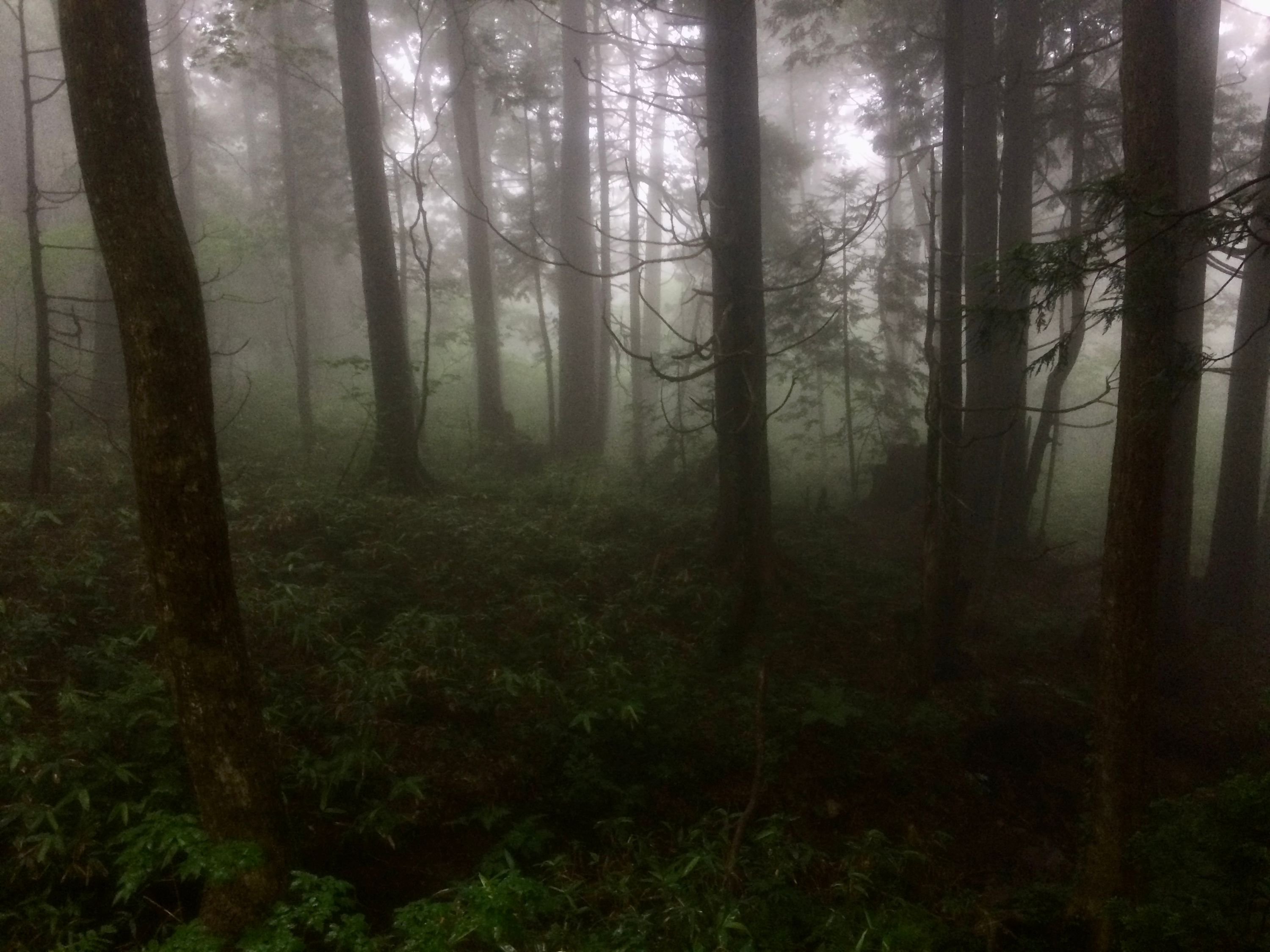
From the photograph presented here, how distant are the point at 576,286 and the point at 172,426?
13835mm

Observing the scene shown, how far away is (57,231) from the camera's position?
1667 cm

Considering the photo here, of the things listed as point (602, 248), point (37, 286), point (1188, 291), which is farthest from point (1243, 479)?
point (37, 286)

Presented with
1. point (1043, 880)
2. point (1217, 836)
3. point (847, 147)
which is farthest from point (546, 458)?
point (847, 147)

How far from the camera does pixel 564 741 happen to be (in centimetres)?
694

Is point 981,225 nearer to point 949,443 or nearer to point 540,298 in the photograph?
point 949,443

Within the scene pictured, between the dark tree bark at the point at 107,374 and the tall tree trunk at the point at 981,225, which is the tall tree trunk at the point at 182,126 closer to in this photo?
the dark tree bark at the point at 107,374

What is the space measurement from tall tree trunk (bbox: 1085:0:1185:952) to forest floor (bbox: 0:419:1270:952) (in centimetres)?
46

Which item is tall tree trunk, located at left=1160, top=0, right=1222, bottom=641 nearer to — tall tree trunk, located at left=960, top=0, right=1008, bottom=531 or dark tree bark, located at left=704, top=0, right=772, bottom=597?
tall tree trunk, located at left=960, top=0, right=1008, bottom=531

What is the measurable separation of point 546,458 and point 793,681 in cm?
940

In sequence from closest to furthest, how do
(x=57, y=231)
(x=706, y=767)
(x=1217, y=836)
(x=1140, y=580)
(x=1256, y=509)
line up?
(x=1217, y=836) < (x=1140, y=580) < (x=706, y=767) < (x=1256, y=509) < (x=57, y=231)

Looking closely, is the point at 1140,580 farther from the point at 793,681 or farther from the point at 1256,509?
the point at 1256,509

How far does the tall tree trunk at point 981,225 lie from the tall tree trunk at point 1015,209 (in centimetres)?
11

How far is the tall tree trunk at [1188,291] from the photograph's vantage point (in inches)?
402

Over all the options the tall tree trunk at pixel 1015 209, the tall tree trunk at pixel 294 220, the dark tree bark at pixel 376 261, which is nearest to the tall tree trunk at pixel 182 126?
the tall tree trunk at pixel 294 220
